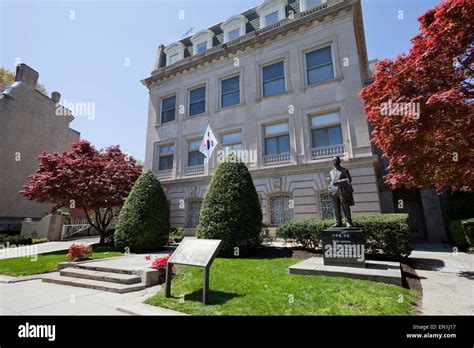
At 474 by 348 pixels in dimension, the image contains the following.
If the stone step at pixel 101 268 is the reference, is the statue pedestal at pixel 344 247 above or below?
above

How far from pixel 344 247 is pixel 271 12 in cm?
1892

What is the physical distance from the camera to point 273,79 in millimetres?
17766

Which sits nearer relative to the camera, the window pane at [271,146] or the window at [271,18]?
the window pane at [271,146]

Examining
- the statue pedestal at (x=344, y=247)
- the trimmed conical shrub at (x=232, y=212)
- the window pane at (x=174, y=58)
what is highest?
the window pane at (x=174, y=58)

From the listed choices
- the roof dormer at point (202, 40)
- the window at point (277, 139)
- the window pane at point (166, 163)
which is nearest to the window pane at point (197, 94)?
the roof dormer at point (202, 40)

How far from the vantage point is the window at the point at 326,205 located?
1426 centimetres

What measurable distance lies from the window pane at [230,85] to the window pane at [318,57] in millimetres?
5551

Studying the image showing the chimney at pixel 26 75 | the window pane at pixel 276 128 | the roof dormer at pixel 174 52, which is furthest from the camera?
the chimney at pixel 26 75

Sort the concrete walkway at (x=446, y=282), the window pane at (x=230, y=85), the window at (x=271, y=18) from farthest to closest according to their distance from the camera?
the window pane at (x=230, y=85)
the window at (x=271, y=18)
the concrete walkway at (x=446, y=282)

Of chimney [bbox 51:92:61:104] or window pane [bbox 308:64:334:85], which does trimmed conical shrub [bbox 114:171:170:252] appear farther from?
chimney [bbox 51:92:61:104]

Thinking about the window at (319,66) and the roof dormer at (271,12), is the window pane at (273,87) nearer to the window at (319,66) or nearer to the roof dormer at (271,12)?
the window at (319,66)

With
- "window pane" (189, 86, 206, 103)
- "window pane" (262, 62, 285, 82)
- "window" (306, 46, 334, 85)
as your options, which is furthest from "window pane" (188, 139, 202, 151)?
"window" (306, 46, 334, 85)

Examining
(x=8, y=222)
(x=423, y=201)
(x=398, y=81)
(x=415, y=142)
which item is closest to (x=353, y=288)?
(x=415, y=142)

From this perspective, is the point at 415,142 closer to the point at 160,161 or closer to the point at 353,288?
the point at 353,288
